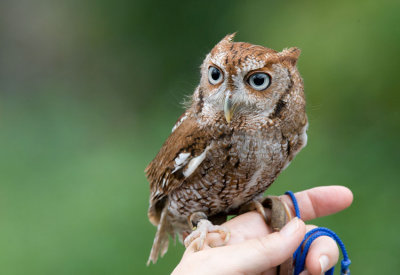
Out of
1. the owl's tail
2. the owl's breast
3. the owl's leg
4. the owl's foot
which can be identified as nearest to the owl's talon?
the owl's leg

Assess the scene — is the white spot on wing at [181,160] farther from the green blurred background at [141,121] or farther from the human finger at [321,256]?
the human finger at [321,256]

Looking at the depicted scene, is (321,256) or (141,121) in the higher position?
(141,121)

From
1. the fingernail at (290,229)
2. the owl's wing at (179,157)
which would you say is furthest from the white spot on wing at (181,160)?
the fingernail at (290,229)

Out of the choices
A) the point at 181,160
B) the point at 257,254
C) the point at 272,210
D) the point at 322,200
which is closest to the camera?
the point at 257,254

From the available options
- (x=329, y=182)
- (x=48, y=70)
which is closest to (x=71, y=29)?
(x=48, y=70)

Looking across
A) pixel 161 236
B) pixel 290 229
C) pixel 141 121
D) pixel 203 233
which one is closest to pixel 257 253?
pixel 290 229

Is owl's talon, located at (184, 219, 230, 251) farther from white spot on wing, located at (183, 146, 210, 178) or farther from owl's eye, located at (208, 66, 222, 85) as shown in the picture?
owl's eye, located at (208, 66, 222, 85)

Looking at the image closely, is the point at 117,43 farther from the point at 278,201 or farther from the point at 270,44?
the point at 278,201

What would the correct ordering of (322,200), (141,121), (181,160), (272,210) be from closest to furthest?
1. (181,160)
2. (272,210)
3. (322,200)
4. (141,121)

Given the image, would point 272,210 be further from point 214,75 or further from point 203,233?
point 214,75
